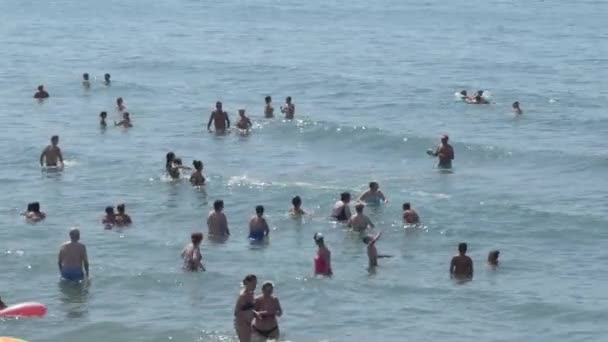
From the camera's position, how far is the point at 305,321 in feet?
82.7

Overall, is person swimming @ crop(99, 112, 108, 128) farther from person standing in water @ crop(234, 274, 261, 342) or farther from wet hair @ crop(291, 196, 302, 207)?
person standing in water @ crop(234, 274, 261, 342)

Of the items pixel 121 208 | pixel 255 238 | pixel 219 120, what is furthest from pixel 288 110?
pixel 255 238

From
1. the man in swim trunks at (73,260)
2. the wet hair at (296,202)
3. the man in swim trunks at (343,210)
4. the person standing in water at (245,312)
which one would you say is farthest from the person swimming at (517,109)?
the person standing in water at (245,312)

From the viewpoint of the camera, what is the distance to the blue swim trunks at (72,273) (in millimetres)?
→ 26859

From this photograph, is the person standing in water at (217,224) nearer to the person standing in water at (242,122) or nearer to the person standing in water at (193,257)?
the person standing in water at (193,257)

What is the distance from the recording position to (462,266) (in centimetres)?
2798

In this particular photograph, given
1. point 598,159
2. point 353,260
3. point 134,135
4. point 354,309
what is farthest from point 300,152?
point 354,309

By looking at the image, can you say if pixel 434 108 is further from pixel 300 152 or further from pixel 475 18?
pixel 475 18

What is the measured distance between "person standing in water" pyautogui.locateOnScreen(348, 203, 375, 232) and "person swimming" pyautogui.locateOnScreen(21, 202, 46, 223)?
7.16 metres

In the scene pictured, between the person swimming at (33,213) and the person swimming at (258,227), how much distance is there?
5.08 metres

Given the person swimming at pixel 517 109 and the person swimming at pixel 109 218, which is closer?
the person swimming at pixel 109 218

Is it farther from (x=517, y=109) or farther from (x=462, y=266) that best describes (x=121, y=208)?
(x=517, y=109)

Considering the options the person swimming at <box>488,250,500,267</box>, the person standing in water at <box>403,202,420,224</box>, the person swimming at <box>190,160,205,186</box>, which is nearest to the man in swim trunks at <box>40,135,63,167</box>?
the person swimming at <box>190,160,205,186</box>

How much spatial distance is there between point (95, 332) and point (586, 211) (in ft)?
47.8
